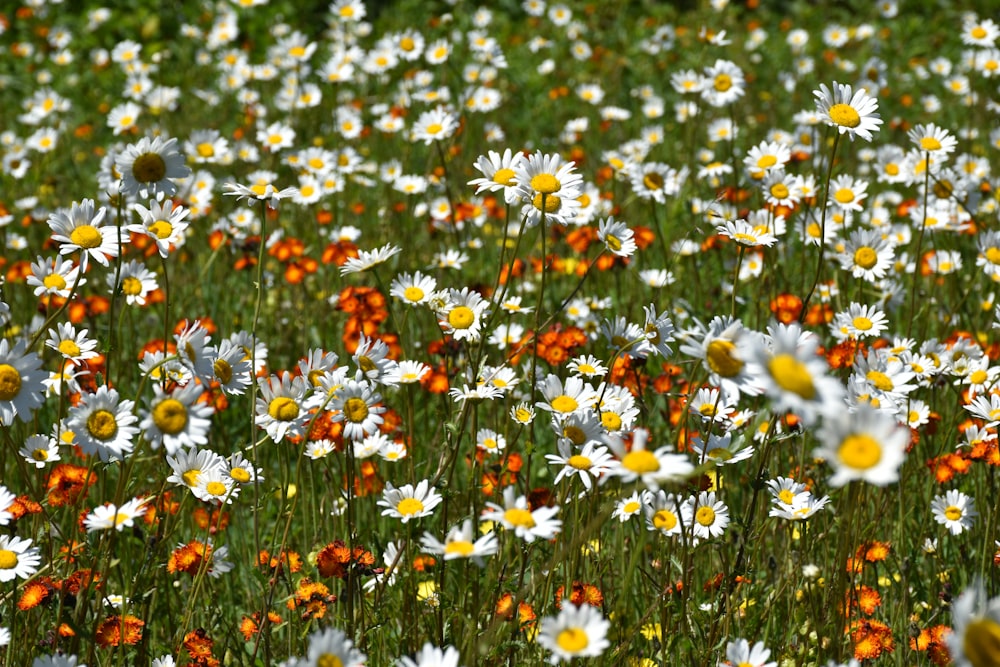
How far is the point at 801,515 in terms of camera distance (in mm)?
2373

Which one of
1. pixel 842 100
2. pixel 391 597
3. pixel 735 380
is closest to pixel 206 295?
pixel 391 597

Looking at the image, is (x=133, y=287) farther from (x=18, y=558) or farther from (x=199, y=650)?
(x=199, y=650)

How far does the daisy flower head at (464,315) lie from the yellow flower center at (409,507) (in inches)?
25.8

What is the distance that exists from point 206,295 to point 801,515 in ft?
10.8

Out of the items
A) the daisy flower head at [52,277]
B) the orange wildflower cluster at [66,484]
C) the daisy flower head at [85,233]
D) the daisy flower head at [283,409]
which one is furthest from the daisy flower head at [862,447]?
the daisy flower head at [52,277]

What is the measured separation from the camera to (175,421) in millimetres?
1779

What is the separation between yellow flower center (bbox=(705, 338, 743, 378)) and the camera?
1700 mm

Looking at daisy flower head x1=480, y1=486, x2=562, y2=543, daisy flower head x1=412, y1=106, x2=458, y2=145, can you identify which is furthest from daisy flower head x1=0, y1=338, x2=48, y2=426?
daisy flower head x1=412, y1=106, x2=458, y2=145

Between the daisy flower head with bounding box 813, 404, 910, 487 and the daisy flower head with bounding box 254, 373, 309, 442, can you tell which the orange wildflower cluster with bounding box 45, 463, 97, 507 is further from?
the daisy flower head with bounding box 813, 404, 910, 487

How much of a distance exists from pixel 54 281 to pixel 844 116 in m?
2.20

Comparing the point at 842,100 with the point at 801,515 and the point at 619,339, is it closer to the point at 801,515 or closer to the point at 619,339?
the point at 619,339

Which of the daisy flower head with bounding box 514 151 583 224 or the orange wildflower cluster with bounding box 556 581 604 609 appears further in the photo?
the daisy flower head with bounding box 514 151 583 224

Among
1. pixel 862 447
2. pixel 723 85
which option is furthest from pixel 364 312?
pixel 862 447

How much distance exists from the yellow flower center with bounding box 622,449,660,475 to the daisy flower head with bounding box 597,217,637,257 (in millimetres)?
976
